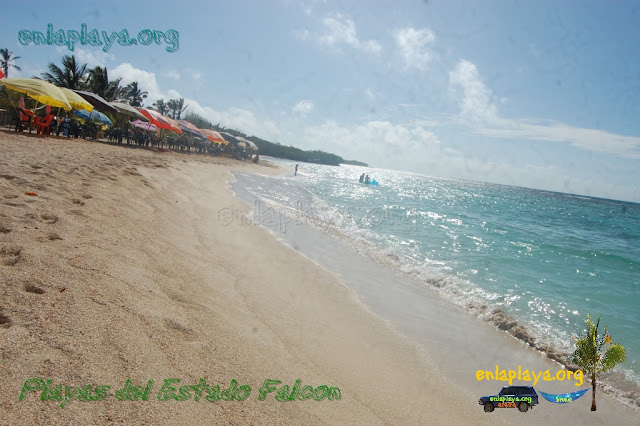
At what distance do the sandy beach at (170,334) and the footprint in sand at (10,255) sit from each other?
0.04 ft

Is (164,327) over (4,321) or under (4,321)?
under

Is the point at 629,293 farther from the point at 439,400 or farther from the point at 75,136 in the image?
the point at 75,136

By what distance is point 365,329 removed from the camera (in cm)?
457

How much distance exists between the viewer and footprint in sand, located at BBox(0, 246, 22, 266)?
2.90m

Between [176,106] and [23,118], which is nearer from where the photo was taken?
[23,118]

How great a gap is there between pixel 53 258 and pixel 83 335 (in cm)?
131

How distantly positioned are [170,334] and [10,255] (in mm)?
1748

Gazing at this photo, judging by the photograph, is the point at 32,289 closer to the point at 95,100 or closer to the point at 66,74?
the point at 95,100

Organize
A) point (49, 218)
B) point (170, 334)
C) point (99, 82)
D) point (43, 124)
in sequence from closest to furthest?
point (170, 334) < point (49, 218) < point (43, 124) < point (99, 82)

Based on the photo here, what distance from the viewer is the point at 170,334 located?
284 centimetres

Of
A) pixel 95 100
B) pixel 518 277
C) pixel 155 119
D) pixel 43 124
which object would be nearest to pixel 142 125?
pixel 155 119

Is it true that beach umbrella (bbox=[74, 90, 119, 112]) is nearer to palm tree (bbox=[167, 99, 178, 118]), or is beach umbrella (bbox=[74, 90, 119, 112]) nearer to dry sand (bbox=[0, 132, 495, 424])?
dry sand (bbox=[0, 132, 495, 424])

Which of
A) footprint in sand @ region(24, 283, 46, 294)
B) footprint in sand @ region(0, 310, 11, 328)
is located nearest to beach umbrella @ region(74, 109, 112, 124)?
footprint in sand @ region(24, 283, 46, 294)

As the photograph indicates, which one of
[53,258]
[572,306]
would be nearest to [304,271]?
[53,258]
